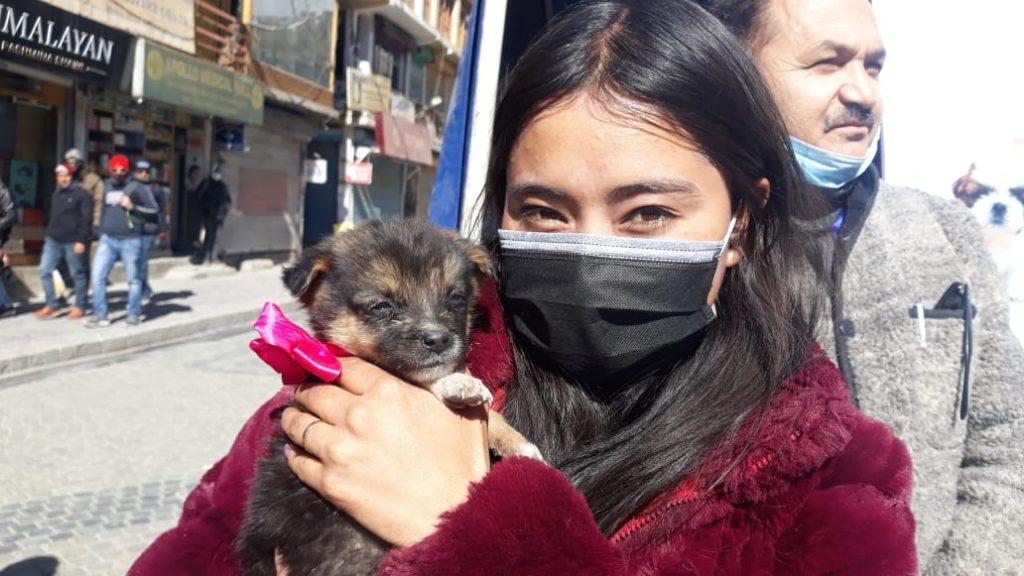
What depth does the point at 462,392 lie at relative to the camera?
2.19 m

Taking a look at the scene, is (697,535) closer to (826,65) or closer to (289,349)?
(289,349)

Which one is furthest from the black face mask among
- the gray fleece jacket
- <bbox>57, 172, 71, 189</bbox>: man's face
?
<bbox>57, 172, 71, 189</bbox>: man's face

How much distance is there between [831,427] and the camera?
5.13ft

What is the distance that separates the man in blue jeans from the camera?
468 inches

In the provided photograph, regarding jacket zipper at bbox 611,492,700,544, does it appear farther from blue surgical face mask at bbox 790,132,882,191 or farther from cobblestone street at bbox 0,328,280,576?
cobblestone street at bbox 0,328,280,576

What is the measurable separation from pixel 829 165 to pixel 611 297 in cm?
104

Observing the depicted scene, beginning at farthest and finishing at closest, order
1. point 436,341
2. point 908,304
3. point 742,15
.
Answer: point 742,15, point 436,341, point 908,304

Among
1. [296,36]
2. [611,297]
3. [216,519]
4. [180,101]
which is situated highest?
[296,36]

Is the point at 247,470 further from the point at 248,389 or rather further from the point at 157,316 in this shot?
the point at 157,316

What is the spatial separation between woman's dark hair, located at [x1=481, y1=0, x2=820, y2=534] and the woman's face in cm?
4

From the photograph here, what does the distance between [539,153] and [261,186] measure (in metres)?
22.7

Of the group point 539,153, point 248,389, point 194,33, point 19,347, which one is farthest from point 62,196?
point 539,153

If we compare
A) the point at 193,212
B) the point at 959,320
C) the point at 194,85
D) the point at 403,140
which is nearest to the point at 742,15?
the point at 959,320

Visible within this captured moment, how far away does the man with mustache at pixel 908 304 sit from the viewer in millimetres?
2143
